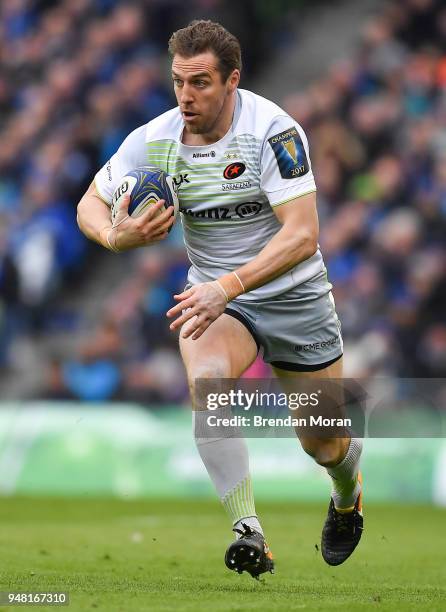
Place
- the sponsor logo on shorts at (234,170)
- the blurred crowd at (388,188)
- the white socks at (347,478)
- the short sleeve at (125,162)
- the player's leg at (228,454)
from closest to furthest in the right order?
the player's leg at (228,454)
the sponsor logo on shorts at (234,170)
the short sleeve at (125,162)
the white socks at (347,478)
the blurred crowd at (388,188)

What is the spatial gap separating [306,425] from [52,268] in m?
10.4

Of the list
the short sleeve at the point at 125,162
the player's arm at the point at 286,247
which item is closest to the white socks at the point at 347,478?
the player's arm at the point at 286,247

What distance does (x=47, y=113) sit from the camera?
18953 millimetres

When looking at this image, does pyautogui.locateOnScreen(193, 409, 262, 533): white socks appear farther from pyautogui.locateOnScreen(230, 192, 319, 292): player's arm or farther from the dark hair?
the dark hair

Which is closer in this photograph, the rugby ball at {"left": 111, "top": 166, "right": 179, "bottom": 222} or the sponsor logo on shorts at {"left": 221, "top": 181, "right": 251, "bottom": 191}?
the rugby ball at {"left": 111, "top": 166, "right": 179, "bottom": 222}

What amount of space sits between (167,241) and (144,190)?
1066cm

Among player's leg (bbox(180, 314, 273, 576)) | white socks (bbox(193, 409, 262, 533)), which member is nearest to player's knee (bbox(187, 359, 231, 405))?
player's leg (bbox(180, 314, 273, 576))

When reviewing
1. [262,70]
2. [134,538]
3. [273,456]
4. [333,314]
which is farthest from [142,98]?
[333,314]

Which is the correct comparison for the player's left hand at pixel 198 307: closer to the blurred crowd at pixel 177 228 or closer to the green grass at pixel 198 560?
the green grass at pixel 198 560

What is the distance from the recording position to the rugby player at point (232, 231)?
21.6 ft

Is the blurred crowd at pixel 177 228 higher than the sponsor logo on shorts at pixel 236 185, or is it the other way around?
the blurred crowd at pixel 177 228

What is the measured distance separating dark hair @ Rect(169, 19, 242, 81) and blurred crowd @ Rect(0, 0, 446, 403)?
7.94 m

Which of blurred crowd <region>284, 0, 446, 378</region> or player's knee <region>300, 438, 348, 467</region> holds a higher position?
blurred crowd <region>284, 0, 446, 378</region>

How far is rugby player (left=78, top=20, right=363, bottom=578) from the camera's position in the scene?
6.58 metres
